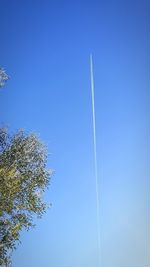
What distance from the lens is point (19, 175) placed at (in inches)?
1922

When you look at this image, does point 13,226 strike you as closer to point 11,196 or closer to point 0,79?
point 11,196

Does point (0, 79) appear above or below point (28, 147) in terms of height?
above

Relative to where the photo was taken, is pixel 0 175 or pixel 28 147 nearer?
pixel 0 175

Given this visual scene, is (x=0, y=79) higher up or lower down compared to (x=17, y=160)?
higher up

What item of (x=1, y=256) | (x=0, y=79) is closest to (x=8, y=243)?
(x=1, y=256)

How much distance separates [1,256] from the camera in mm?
48312

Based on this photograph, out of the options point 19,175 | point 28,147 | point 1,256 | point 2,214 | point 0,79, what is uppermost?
point 0,79

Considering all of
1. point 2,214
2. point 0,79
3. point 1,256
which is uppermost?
point 0,79

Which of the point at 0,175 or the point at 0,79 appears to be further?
the point at 0,79

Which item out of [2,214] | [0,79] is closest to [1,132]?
[0,79]

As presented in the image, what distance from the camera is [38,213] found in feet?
164

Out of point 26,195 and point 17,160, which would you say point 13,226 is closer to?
point 26,195

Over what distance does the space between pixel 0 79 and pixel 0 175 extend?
980cm

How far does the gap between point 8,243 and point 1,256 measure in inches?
56.3
